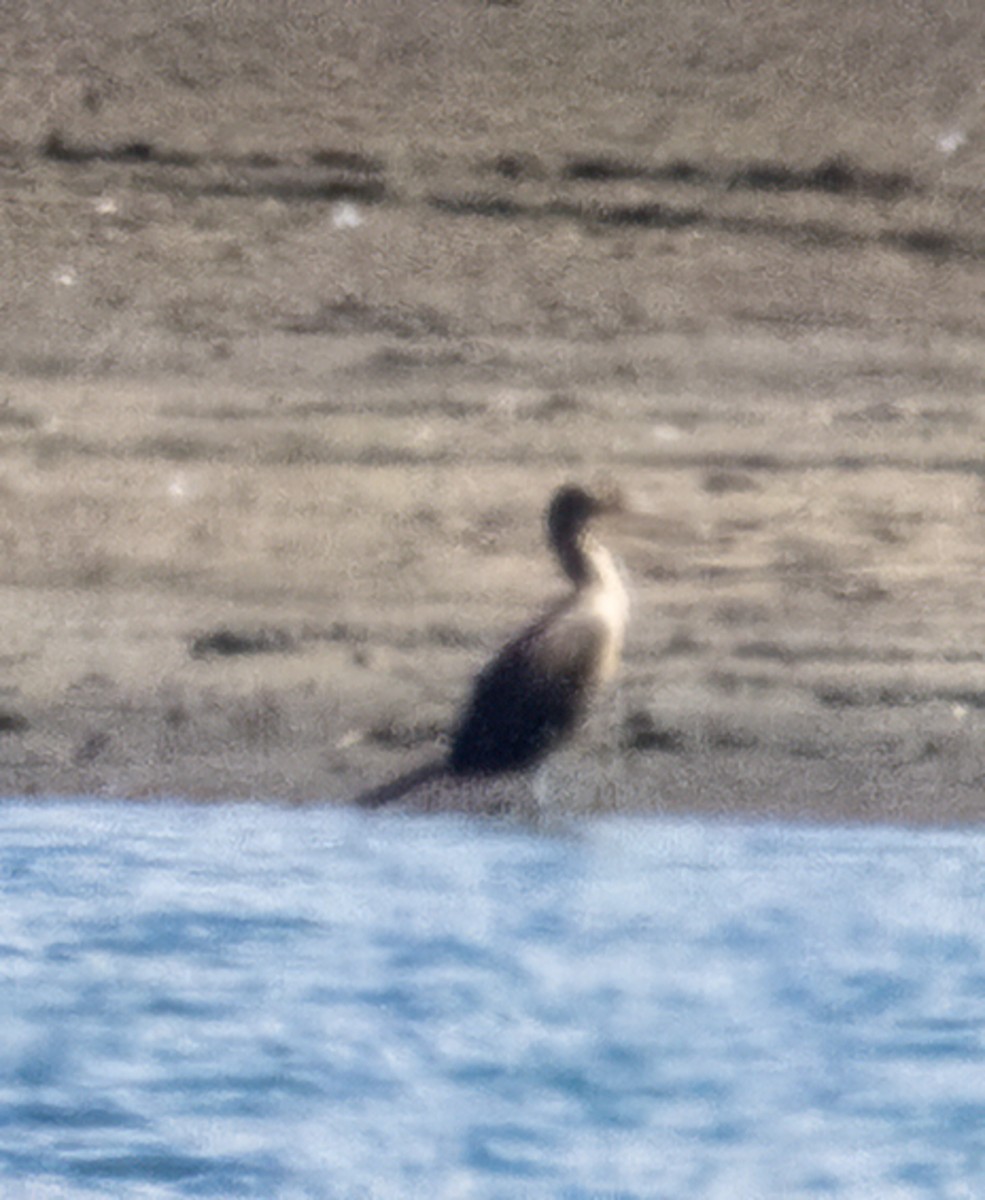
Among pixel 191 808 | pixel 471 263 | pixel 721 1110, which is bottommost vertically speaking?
pixel 721 1110

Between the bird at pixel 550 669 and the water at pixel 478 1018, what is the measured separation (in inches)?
3.3

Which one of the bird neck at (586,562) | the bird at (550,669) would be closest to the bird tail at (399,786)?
the bird at (550,669)

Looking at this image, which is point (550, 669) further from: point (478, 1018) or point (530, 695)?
point (478, 1018)

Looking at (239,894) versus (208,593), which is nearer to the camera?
(239,894)

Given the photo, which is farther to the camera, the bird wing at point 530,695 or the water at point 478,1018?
the bird wing at point 530,695

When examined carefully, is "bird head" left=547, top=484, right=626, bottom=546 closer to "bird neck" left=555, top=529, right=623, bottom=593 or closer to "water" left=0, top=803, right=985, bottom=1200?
"bird neck" left=555, top=529, right=623, bottom=593

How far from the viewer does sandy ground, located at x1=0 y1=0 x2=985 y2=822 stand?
838mm

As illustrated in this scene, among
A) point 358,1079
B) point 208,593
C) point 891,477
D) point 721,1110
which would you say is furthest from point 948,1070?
point 208,593

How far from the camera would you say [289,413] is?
85 centimetres

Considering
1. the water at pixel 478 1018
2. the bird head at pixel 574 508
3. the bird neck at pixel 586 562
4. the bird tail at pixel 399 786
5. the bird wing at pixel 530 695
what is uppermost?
the bird head at pixel 574 508

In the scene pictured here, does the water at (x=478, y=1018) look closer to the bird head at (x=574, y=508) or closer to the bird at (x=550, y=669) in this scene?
the bird at (x=550, y=669)

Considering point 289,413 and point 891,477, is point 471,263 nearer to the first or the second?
point 289,413

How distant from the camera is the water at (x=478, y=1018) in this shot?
1.88ft

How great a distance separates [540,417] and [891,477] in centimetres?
20
